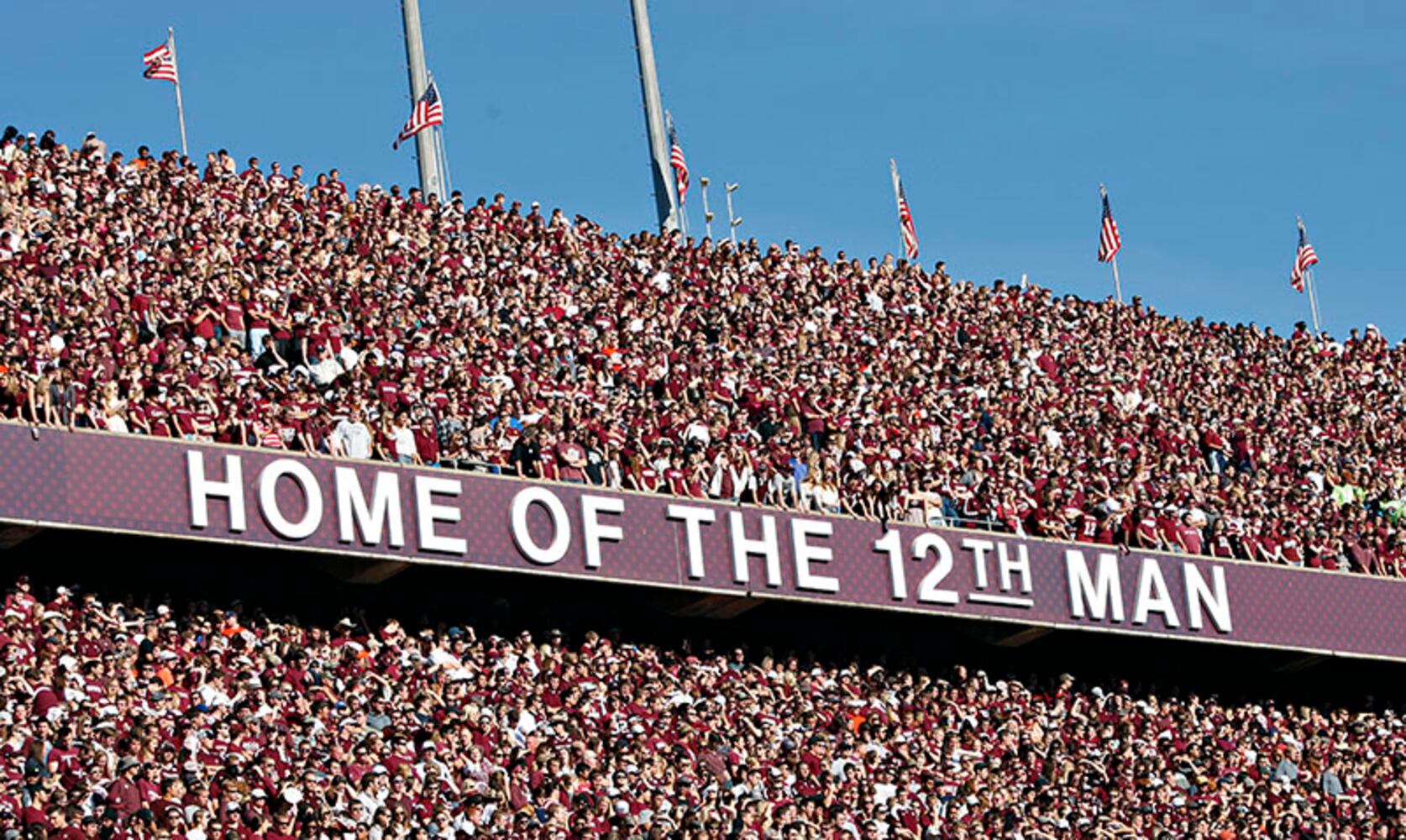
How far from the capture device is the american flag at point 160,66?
41250 mm

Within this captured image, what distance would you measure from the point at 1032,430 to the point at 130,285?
527 inches

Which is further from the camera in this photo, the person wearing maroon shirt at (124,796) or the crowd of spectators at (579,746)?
the crowd of spectators at (579,746)

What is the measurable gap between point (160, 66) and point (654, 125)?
10.8 metres

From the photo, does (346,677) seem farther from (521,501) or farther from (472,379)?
(472,379)

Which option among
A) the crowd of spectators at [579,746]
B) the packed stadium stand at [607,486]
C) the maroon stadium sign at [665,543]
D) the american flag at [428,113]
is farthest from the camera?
the american flag at [428,113]

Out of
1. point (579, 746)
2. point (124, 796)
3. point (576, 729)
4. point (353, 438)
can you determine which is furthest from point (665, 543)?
point (124, 796)

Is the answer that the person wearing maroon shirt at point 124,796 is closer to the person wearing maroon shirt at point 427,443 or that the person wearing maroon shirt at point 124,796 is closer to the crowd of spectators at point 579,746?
the crowd of spectators at point 579,746

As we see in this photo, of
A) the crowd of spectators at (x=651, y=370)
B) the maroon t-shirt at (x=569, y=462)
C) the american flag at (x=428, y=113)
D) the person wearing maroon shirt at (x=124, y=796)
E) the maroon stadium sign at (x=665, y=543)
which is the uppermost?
the american flag at (x=428, y=113)

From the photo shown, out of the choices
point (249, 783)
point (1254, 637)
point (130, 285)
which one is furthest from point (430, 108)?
point (249, 783)

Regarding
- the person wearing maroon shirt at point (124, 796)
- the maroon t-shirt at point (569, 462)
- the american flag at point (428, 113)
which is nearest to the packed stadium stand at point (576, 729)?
the person wearing maroon shirt at point (124, 796)

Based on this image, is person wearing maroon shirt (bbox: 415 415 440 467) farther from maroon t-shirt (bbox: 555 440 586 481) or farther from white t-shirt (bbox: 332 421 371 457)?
maroon t-shirt (bbox: 555 440 586 481)

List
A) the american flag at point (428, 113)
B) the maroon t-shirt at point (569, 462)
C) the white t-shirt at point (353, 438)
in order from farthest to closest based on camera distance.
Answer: the american flag at point (428, 113) < the maroon t-shirt at point (569, 462) < the white t-shirt at point (353, 438)

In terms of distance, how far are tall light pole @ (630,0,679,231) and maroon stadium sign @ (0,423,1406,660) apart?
13.6m

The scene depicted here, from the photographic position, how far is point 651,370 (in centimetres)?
3584
